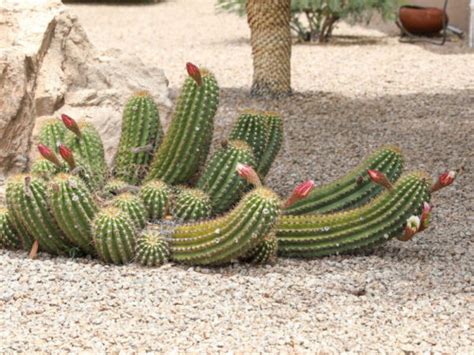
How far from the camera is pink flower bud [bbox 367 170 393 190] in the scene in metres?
4.98

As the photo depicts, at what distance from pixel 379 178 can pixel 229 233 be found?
2.52ft

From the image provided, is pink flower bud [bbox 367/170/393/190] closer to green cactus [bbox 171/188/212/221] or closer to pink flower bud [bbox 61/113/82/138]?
green cactus [bbox 171/188/212/221]

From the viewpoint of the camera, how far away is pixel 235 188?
5273 millimetres

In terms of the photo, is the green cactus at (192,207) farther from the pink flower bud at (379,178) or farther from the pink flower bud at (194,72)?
the pink flower bud at (379,178)

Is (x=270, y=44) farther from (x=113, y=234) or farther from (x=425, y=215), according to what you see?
(x=113, y=234)

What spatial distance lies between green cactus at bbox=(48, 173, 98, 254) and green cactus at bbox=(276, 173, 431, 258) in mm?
887

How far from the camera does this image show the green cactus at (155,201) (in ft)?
17.0

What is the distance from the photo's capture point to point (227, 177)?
528cm

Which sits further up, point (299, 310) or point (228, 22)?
point (299, 310)

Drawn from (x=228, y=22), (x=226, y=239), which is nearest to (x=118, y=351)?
(x=226, y=239)

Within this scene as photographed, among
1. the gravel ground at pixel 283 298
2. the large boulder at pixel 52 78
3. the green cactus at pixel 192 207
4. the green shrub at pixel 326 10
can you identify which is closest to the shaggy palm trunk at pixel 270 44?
the gravel ground at pixel 283 298

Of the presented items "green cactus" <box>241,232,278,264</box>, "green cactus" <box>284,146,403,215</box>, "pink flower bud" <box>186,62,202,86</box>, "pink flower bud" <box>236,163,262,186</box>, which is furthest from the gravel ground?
"pink flower bud" <box>186,62,202,86</box>

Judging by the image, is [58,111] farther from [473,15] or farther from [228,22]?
[228,22]

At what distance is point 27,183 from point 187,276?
2.79 ft
